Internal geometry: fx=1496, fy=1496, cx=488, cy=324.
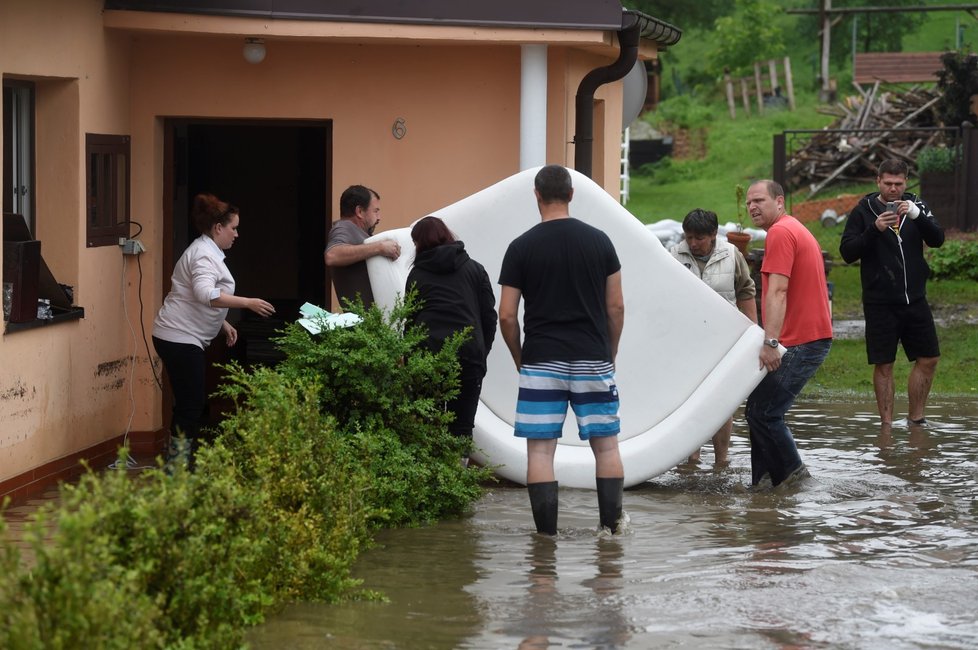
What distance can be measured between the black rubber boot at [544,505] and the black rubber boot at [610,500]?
0.76ft

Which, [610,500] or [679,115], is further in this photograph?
[679,115]

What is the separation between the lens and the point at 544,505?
7.33 meters

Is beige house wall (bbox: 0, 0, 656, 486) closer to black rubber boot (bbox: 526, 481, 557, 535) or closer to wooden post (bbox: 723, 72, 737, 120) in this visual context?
black rubber boot (bbox: 526, 481, 557, 535)

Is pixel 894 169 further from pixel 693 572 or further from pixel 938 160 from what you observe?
pixel 938 160

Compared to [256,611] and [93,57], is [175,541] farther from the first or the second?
[93,57]

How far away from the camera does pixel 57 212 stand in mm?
9203

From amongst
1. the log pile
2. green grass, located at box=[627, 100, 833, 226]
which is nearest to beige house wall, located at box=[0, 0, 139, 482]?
green grass, located at box=[627, 100, 833, 226]

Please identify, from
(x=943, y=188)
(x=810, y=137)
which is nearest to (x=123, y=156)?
(x=943, y=188)

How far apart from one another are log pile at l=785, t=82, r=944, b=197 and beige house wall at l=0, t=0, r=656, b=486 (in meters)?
19.7

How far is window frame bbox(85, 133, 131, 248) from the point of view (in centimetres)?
944

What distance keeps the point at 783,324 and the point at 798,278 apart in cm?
29

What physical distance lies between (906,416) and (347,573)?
6.84m

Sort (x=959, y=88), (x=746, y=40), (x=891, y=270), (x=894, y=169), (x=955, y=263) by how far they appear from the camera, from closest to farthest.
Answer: (x=894, y=169)
(x=891, y=270)
(x=955, y=263)
(x=959, y=88)
(x=746, y=40)

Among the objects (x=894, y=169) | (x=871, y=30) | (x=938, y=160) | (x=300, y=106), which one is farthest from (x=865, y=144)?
(x=871, y=30)
